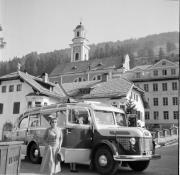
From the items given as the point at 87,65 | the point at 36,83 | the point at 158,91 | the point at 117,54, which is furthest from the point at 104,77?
the point at 36,83

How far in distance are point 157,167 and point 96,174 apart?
5.14ft

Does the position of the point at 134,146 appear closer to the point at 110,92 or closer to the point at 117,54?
the point at 110,92

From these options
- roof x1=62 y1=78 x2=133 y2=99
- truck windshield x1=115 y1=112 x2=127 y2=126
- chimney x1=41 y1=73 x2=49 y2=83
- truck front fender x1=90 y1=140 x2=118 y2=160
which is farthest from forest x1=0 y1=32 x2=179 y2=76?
truck front fender x1=90 y1=140 x2=118 y2=160

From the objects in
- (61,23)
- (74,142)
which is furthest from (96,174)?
(61,23)

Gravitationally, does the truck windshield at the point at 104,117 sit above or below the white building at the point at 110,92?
below

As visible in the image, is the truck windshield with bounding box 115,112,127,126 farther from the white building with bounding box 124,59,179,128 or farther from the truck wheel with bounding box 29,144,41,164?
the truck wheel with bounding box 29,144,41,164

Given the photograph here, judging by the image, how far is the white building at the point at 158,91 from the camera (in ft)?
19.5

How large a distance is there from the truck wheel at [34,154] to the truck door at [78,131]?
79cm

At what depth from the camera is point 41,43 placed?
5.77 m

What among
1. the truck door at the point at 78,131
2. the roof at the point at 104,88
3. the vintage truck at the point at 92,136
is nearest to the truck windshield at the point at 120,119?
the vintage truck at the point at 92,136

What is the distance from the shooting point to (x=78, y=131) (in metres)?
5.27

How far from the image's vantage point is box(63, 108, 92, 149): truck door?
521 cm

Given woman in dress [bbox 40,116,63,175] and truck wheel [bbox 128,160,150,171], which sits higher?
woman in dress [bbox 40,116,63,175]

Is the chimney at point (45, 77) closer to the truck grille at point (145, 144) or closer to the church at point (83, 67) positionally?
the church at point (83, 67)
